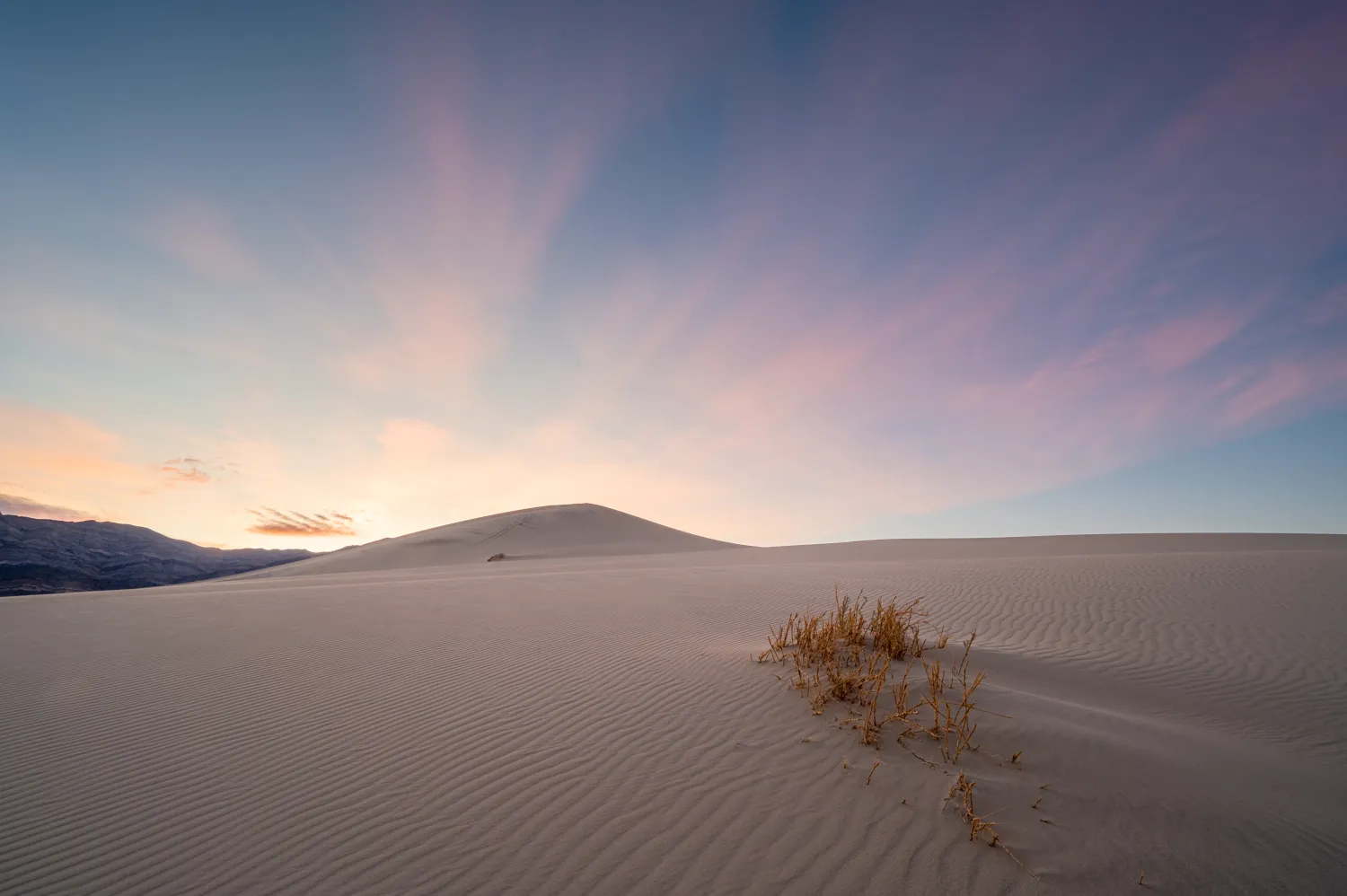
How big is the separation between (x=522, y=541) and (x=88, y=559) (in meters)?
41.9

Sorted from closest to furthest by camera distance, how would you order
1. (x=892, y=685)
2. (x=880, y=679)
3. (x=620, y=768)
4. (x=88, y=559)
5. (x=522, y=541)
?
1. (x=620, y=768)
2. (x=880, y=679)
3. (x=892, y=685)
4. (x=522, y=541)
5. (x=88, y=559)

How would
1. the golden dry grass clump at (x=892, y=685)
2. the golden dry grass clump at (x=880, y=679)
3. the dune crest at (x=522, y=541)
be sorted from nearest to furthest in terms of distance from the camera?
the golden dry grass clump at (x=892, y=685) → the golden dry grass clump at (x=880, y=679) → the dune crest at (x=522, y=541)

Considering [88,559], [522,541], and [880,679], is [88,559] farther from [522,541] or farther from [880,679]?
[880,679]

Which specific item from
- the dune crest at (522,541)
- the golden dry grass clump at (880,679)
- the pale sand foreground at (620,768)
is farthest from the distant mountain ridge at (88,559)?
the golden dry grass clump at (880,679)

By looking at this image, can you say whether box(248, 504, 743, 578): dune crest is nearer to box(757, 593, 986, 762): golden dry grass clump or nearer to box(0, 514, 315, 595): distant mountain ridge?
box(0, 514, 315, 595): distant mountain ridge

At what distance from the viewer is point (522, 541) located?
39844 mm

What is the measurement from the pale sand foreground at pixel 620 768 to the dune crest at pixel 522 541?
2777cm

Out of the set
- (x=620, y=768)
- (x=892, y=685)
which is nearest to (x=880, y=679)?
(x=892, y=685)

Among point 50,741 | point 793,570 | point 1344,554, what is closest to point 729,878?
point 50,741

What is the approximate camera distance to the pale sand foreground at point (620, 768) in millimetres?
2889

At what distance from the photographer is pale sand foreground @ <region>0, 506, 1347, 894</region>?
2.89 metres

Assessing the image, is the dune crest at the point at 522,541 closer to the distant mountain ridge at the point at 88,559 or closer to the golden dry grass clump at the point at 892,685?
the distant mountain ridge at the point at 88,559

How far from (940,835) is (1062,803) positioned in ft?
2.90

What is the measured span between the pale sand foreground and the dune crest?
91.1 ft
